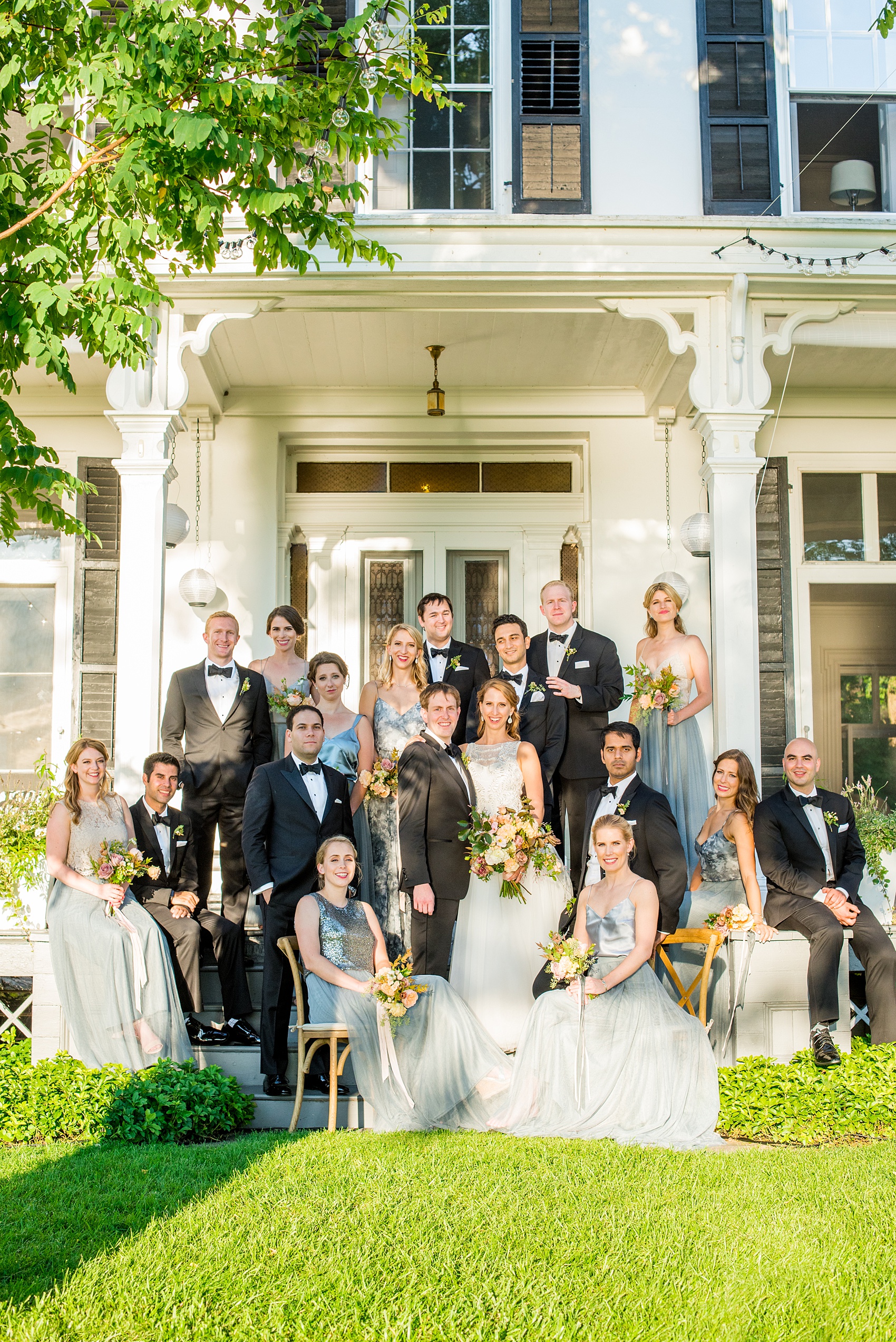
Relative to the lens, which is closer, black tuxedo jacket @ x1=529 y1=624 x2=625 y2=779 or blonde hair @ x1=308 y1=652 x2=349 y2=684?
blonde hair @ x1=308 y1=652 x2=349 y2=684

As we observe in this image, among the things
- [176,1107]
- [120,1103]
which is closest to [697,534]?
[176,1107]

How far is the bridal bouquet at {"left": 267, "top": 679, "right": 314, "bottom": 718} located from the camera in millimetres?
7387

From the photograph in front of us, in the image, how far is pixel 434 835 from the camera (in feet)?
19.6

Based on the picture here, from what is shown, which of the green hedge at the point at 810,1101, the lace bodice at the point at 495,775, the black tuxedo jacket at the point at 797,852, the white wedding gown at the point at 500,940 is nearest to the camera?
the green hedge at the point at 810,1101

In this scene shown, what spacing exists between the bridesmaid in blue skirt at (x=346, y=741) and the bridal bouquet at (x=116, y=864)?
44.9 inches

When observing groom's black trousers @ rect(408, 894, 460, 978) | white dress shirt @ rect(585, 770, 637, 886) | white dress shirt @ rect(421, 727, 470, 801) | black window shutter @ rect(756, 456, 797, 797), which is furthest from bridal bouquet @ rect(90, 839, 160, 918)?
black window shutter @ rect(756, 456, 797, 797)

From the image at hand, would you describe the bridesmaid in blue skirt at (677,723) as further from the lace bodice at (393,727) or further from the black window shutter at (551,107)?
the black window shutter at (551,107)

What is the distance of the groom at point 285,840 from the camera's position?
5.88m

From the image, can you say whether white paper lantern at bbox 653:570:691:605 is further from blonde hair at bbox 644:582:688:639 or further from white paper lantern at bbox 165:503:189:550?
white paper lantern at bbox 165:503:189:550

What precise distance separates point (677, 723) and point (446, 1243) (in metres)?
4.00

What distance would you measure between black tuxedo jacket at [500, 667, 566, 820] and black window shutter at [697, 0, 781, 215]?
10.9 ft

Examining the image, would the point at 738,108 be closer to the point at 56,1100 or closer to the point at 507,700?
the point at 507,700

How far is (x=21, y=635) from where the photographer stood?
30.4 ft

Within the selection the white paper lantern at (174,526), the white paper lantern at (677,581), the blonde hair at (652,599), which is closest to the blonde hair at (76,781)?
the white paper lantern at (174,526)
